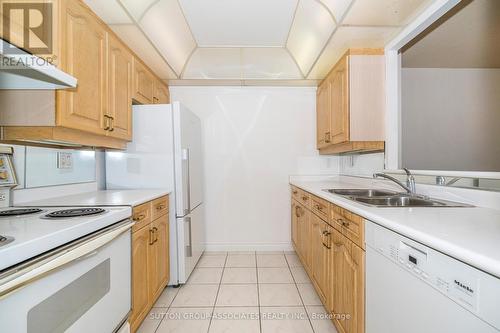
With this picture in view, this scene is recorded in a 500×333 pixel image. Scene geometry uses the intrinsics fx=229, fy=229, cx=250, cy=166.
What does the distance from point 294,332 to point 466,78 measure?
290 cm

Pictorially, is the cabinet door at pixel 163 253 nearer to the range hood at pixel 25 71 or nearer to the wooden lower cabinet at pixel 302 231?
the range hood at pixel 25 71

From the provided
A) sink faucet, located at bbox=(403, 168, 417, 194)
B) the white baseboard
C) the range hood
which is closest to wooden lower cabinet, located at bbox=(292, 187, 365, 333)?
sink faucet, located at bbox=(403, 168, 417, 194)

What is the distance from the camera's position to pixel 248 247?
2.92 meters

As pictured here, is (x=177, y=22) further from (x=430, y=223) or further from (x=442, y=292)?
(x=442, y=292)

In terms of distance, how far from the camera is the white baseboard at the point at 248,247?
2910mm

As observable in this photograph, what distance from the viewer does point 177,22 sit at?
6.59 feet

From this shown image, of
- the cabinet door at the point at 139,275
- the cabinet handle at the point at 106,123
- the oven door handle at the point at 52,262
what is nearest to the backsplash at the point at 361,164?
the cabinet door at the point at 139,275

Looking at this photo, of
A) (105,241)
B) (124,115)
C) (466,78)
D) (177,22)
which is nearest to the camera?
(105,241)

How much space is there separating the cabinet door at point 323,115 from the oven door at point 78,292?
206 cm

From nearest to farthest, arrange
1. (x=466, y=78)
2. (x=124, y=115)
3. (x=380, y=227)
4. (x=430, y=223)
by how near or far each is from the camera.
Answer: (x=430, y=223) → (x=380, y=227) → (x=124, y=115) → (x=466, y=78)

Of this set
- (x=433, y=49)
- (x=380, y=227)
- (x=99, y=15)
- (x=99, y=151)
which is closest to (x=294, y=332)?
(x=380, y=227)

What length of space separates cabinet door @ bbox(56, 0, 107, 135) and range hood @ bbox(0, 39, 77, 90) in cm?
16

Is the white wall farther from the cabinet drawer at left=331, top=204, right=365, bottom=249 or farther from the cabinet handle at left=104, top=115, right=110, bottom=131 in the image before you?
the cabinet drawer at left=331, top=204, right=365, bottom=249

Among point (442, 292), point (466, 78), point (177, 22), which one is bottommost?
point (442, 292)
